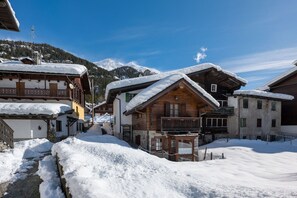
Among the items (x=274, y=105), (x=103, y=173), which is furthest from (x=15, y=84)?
(x=274, y=105)

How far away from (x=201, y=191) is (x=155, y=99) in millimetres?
11347

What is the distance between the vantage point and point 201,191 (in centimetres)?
602

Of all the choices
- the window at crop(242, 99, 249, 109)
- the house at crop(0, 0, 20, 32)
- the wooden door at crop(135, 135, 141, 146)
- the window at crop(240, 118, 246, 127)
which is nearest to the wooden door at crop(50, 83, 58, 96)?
the wooden door at crop(135, 135, 141, 146)

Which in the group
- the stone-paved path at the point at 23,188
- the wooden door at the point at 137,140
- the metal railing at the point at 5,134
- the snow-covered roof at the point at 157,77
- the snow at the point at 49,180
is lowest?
the wooden door at the point at 137,140

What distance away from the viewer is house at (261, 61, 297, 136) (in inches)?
1199

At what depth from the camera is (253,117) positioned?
28.6 m

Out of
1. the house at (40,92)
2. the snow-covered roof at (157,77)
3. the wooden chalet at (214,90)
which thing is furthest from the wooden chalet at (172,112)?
the house at (40,92)

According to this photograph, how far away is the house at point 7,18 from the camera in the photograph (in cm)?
802

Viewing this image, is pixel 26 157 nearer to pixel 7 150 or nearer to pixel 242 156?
pixel 7 150

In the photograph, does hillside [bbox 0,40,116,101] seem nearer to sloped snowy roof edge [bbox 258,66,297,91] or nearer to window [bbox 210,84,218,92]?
window [bbox 210,84,218,92]

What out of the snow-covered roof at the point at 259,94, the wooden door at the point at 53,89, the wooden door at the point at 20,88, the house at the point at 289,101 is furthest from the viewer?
the house at the point at 289,101

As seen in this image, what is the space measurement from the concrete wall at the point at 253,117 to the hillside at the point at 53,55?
49053 mm

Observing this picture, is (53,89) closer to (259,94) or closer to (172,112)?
(172,112)

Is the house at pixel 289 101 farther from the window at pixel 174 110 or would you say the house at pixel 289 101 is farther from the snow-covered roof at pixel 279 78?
the window at pixel 174 110
